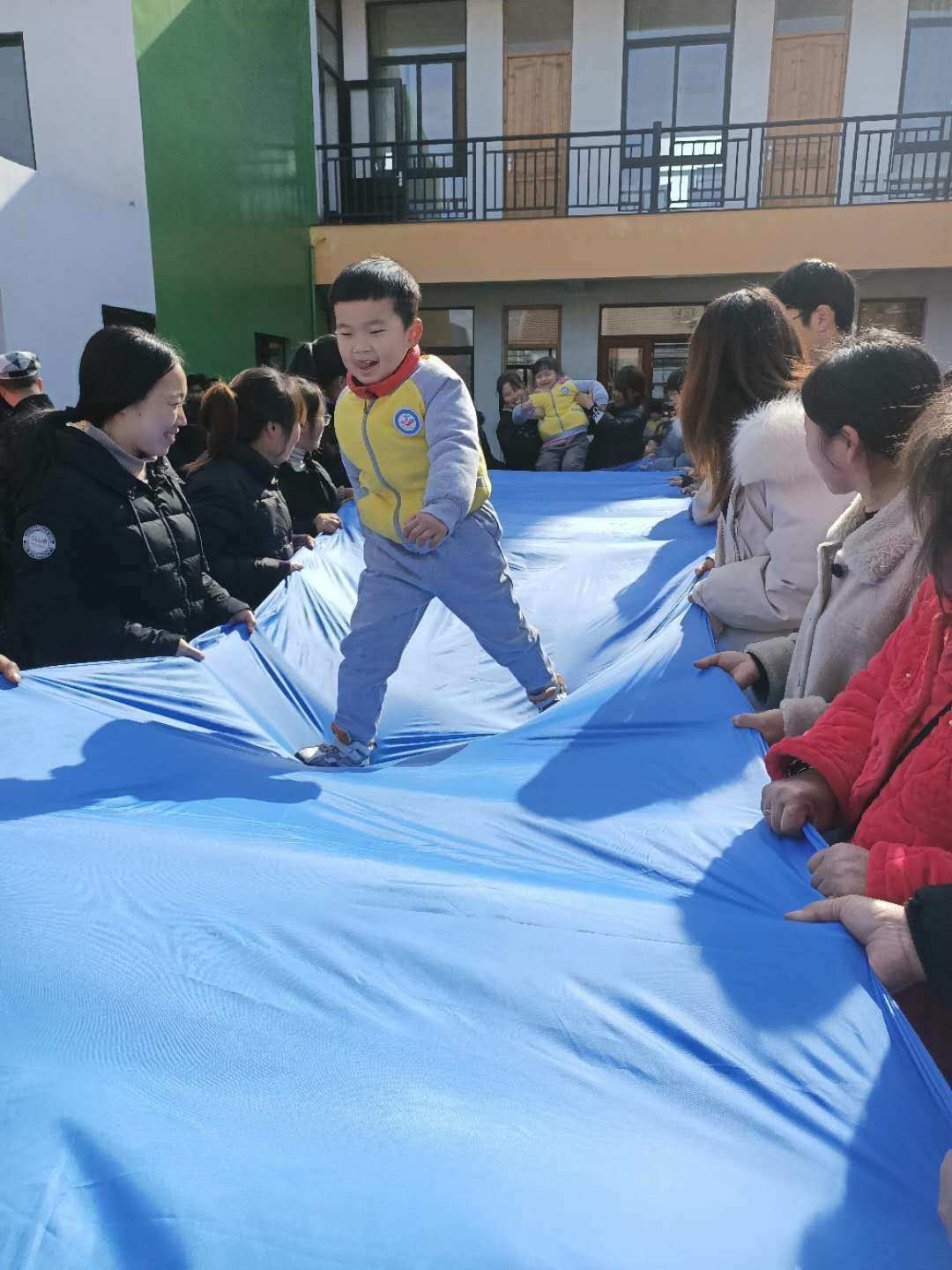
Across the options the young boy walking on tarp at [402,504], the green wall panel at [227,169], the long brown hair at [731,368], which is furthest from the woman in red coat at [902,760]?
the green wall panel at [227,169]

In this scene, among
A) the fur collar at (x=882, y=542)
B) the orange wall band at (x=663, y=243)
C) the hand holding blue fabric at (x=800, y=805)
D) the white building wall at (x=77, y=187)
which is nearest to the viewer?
the hand holding blue fabric at (x=800, y=805)

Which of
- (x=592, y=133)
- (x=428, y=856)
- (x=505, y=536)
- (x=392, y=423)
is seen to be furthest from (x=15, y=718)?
(x=592, y=133)

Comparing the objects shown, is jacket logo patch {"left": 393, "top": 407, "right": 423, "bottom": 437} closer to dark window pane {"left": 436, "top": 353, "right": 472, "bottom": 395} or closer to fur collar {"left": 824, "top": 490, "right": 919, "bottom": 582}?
fur collar {"left": 824, "top": 490, "right": 919, "bottom": 582}

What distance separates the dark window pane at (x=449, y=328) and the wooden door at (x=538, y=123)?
1.36 m

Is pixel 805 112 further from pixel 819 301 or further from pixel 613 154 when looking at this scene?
pixel 819 301

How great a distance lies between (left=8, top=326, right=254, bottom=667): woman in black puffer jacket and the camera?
2.01m

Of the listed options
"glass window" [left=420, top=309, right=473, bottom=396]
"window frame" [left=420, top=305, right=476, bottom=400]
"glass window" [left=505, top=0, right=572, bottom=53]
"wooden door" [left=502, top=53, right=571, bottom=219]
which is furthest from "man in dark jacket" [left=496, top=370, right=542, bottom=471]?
"glass window" [left=505, top=0, right=572, bottom=53]

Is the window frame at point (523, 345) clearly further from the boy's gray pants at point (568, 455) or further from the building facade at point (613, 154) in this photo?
the boy's gray pants at point (568, 455)

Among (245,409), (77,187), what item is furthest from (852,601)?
(77,187)

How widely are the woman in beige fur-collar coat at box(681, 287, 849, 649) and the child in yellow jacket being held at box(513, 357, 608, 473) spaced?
5.40m

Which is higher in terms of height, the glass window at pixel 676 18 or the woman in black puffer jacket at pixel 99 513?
the glass window at pixel 676 18

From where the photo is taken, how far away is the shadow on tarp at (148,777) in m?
1.43

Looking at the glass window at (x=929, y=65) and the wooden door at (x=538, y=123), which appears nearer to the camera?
the glass window at (x=929, y=65)

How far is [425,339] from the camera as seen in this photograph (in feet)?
37.9
